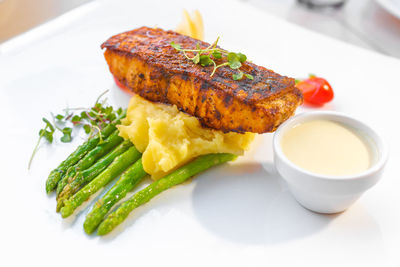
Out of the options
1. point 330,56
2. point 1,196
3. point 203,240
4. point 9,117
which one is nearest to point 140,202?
point 203,240

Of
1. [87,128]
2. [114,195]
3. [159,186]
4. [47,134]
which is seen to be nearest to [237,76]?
[159,186]

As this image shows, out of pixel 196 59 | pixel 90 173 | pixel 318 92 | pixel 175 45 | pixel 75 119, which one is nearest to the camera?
pixel 90 173

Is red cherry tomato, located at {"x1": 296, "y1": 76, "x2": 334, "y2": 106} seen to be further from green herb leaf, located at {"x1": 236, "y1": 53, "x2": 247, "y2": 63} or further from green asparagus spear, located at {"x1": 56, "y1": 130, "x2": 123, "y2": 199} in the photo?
green asparagus spear, located at {"x1": 56, "y1": 130, "x2": 123, "y2": 199}

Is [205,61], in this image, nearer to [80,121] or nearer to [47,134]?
[80,121]

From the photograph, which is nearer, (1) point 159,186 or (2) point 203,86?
(1) point 159,186

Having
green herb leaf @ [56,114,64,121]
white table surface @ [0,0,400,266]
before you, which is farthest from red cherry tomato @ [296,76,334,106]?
green herb leaf @ [56,114,64,121]

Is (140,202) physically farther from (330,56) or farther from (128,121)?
(330,56)

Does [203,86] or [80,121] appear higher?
[203,86]

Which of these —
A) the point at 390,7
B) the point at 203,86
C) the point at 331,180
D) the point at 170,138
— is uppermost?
the point at 203,86
